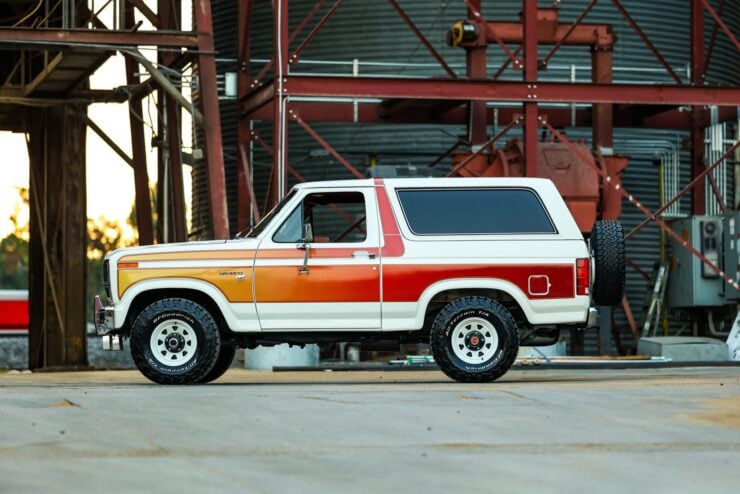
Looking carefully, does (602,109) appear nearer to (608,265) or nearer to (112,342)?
(608,265)

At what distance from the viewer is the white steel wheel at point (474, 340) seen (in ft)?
50.1

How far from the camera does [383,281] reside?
15.3 meters

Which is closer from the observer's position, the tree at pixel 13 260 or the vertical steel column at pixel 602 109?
the vertical steel column at pixel 602 109

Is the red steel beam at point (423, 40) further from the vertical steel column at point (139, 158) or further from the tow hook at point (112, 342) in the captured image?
the tow hook at point (112, 342)

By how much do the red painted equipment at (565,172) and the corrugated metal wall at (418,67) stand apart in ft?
11.5

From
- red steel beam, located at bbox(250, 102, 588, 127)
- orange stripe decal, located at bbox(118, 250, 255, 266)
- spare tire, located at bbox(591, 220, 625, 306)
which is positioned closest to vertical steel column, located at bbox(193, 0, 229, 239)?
red steel beam, located at bbox(250, 102, 588, 127)

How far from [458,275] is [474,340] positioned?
66 centimetres

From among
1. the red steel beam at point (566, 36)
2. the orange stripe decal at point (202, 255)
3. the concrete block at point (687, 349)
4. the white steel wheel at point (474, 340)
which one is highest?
the red steel beam at point (566, 36)

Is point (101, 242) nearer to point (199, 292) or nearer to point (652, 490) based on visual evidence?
point (199, 292)

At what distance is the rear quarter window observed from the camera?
15.5 metres

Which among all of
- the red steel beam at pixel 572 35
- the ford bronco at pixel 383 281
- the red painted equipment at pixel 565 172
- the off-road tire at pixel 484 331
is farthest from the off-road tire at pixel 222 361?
the red steel beam at pixel 572 35

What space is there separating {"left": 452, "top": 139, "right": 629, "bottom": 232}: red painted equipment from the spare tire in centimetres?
968

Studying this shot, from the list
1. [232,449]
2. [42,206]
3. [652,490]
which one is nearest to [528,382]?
[232,449]

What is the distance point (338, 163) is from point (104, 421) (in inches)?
775
